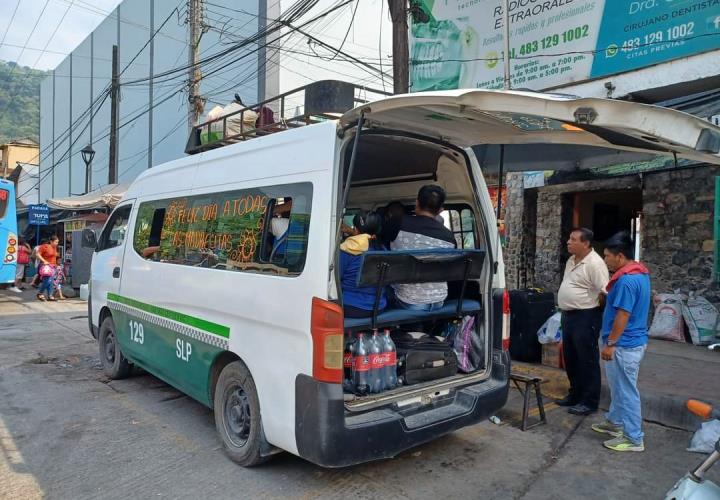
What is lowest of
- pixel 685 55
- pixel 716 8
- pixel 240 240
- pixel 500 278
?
pixel 500 278

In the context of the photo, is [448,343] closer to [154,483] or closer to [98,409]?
[154,483]

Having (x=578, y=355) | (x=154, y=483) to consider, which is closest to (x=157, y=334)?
(x=154, y=483)

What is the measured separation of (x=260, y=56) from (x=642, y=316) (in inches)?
638

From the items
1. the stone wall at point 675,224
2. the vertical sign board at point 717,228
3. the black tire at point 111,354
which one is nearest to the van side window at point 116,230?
the black tire at point 111,354

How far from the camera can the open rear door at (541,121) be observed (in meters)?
2.63

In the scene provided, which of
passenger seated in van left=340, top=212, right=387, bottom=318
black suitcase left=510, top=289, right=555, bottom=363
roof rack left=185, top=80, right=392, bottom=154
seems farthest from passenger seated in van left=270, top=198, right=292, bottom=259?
black suitcase left=510, top=289, right=555, bottom=363

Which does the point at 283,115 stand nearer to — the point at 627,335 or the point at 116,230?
the point at 116,230

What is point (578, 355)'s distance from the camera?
4.83 meters

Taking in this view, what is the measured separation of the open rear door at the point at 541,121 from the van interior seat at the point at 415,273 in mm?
863

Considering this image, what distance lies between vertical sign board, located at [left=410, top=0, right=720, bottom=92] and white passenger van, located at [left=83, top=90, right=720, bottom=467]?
150 inches

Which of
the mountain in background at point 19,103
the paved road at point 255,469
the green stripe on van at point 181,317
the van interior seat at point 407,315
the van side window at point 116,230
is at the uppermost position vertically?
the mountain in background at point 19,103

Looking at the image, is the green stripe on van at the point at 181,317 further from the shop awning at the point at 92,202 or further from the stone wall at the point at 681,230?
the shop awning at the point at 92,202

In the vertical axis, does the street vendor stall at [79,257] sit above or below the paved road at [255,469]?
above

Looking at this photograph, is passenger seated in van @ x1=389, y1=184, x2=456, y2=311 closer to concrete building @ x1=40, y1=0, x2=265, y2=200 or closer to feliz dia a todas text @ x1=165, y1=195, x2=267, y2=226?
feliz dia a todas text @ x1=165, y1=195, x2=267, y2=226
